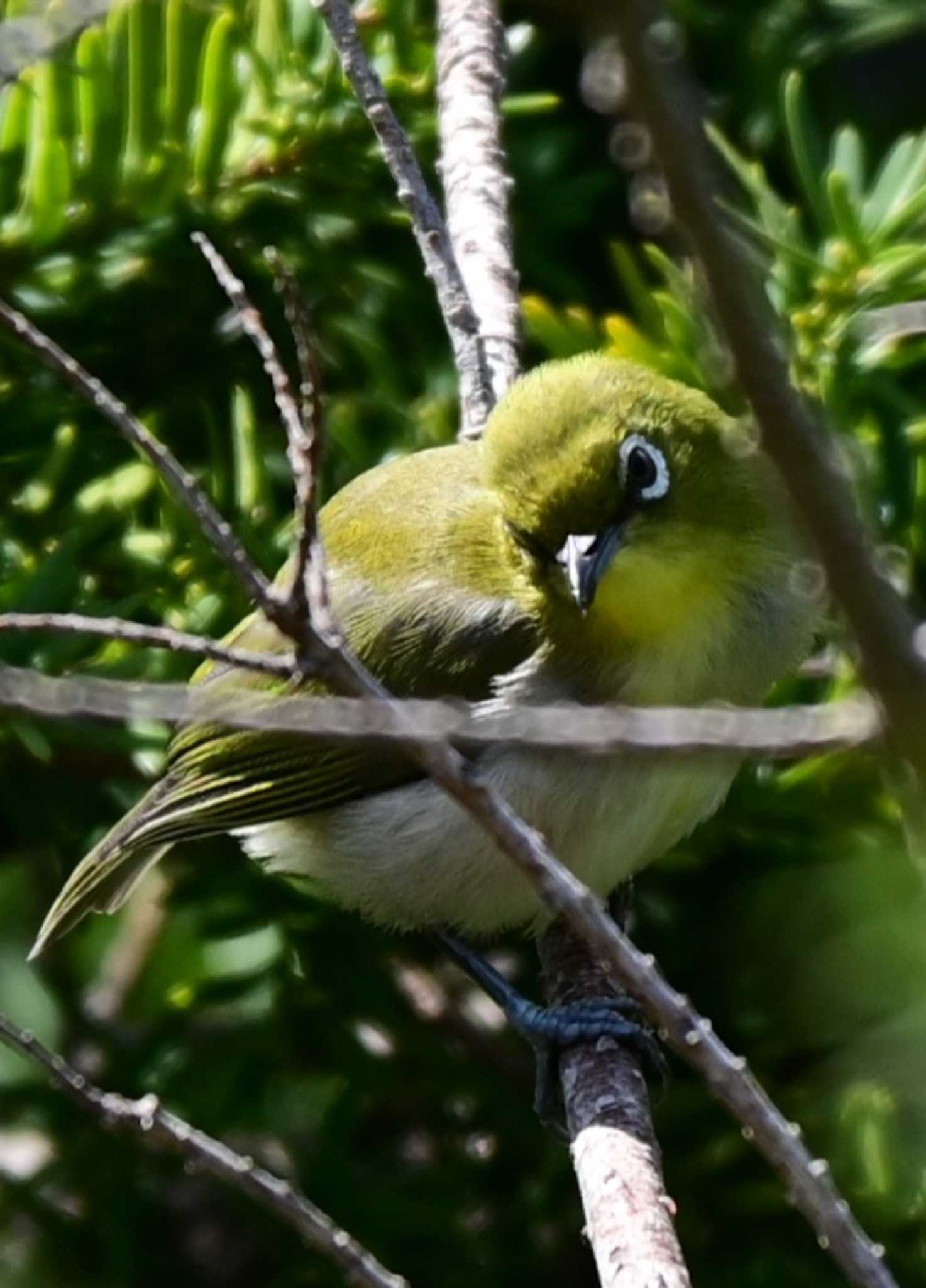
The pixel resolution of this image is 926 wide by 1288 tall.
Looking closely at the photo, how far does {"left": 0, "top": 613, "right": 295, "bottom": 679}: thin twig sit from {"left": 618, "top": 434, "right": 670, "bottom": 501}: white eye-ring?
1370 mm

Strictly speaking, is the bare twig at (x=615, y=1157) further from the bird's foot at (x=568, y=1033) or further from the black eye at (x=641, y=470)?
the black eye at (x=641, y=470)

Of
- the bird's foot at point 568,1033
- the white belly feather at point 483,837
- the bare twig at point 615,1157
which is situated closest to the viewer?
the bare twig at point 615,1157

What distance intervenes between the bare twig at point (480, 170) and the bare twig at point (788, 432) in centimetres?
237

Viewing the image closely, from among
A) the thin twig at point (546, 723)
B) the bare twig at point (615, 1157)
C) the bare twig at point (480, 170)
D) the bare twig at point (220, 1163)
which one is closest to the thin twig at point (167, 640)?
the thin twig at point (546, 723)

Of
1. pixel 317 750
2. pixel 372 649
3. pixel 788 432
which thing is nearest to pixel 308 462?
pixel 788 432

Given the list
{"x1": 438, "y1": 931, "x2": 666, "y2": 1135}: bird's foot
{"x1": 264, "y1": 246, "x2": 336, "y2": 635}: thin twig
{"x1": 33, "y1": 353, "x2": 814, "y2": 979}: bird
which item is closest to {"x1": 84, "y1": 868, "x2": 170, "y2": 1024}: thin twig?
{"x1": 33, "y1": 353, "x2": 814, "y2": 979}: bird

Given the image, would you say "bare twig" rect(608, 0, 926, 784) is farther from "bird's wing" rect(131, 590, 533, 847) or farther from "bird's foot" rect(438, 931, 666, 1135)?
"bird's wing" rect(131, 590, 533, 847)

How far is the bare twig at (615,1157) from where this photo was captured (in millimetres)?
1944

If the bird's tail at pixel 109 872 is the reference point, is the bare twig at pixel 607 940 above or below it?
below

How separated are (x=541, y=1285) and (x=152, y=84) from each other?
67.8 inches

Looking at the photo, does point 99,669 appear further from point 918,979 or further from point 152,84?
point 918,979

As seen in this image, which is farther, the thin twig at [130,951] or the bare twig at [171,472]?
the thin twig at [130,951]

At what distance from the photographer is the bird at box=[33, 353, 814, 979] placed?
293 centimetres

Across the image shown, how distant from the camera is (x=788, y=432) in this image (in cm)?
77
